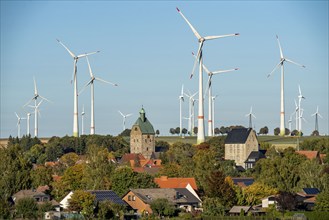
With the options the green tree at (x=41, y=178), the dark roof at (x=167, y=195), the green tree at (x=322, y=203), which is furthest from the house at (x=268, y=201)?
the green tree at (x=41, y=178)

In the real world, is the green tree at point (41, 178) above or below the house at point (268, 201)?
above

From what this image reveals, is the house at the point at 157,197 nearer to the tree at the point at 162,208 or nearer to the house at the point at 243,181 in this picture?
the tree at the point at 162,208

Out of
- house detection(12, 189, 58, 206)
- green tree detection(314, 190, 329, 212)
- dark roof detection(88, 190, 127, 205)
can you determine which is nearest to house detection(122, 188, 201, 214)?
dark roof detection(88, 190, 127, 205)

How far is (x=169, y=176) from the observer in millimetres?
148125

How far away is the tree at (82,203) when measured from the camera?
4080 inches

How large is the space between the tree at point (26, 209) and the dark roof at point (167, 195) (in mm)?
13389

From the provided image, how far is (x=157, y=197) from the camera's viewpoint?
11638 cm

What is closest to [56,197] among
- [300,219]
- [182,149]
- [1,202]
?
[1,202]

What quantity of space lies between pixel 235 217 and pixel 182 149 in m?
89.9

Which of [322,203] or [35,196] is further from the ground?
[35,196]

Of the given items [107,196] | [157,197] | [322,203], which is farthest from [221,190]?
[107,196]

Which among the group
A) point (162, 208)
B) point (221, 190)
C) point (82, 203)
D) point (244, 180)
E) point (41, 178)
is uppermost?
point (41, 178)

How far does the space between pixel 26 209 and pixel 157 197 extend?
56.9ft

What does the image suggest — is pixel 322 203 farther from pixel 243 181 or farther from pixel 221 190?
pixel 243 181
